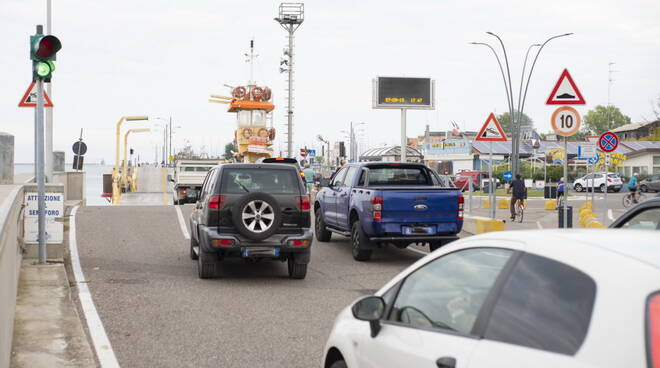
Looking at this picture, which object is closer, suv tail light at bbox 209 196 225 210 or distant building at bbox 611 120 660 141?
suv tail light at bbox 209 196 225 210

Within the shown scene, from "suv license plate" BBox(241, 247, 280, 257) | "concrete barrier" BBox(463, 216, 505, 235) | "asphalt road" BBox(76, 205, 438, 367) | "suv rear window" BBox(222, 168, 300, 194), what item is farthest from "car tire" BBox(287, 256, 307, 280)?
"concrete barrier" BBox(463, 216, 505, 235)

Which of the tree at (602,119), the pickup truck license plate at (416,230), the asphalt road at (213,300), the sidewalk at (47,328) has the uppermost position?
the tree at (602,119)

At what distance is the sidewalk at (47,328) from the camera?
21.2 ft

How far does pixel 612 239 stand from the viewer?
2816mm

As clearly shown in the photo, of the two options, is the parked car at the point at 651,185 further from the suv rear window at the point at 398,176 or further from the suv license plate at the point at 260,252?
the suv license plate at the point at 260,252

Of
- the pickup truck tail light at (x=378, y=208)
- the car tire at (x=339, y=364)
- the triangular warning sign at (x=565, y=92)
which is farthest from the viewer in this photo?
the pickup truck tail light at (x=378, y=208)

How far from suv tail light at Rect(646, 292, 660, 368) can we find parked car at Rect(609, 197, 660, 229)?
3.63 m

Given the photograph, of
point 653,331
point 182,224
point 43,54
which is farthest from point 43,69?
point 653,331

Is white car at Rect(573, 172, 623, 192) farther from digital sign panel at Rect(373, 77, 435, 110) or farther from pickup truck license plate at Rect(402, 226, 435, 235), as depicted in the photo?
pickup truck license plate at Rect(402, 226, 435, 235)

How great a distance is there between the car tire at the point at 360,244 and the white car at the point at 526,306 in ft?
32.1

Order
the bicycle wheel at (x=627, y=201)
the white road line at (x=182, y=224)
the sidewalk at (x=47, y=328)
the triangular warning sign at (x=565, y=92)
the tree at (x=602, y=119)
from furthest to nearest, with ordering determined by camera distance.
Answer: the tree at (x=602, y=119)
the bicycle wheel at (x=627, y=201)
the white road line at (x=182, y=224)
the triangular warning sign at (x=565, y=92)
the sidewalk at (x=47, y=328)

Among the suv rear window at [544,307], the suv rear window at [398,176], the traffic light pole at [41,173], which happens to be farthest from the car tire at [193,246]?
the suv rear window at [544,307]

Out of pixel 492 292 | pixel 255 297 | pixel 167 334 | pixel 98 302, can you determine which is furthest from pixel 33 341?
pixel 492 292

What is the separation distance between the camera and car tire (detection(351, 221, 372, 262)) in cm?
1376
